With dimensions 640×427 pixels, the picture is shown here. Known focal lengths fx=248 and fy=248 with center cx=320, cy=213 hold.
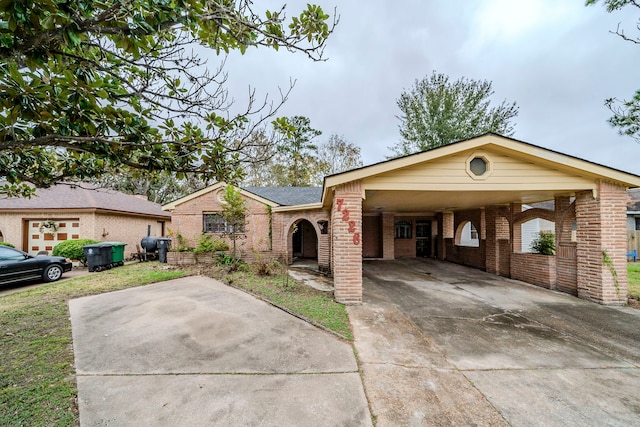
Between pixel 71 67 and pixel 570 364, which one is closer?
pixel 71 67

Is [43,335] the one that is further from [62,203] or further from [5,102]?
[62,203]

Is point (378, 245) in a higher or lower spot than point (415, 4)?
lower

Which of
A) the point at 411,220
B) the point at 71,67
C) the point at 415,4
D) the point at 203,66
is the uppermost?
the point at 415,4

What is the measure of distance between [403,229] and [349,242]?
417 inches

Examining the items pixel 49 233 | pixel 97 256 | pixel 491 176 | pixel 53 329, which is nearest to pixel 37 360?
pixel 53 329

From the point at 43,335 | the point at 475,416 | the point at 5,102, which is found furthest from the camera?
the point at 43,335

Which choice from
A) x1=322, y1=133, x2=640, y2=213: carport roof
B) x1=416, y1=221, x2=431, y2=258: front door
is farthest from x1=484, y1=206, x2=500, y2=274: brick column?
x1=416, y1=221, x2=431, y2=258: front door

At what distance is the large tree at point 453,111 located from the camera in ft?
72.6

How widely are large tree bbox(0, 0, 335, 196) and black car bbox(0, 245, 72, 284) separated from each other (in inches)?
236

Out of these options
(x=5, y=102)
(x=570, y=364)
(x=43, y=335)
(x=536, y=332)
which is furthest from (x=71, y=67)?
(x=536, y=332)

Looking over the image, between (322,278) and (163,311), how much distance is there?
190 inches

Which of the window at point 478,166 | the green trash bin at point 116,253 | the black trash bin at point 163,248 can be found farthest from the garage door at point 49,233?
the window at point 478,166

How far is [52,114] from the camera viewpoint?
2.03 meters

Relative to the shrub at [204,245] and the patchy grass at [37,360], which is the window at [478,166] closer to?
the patchy grass at [37,360]
